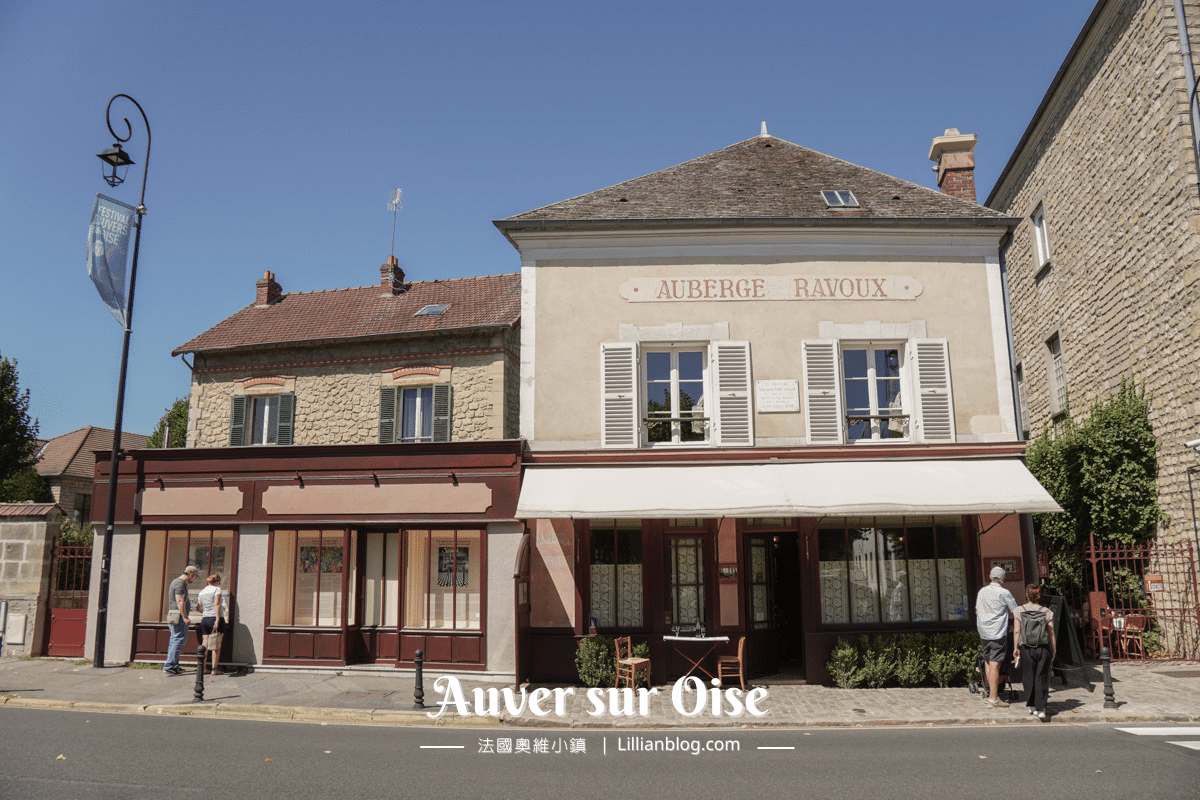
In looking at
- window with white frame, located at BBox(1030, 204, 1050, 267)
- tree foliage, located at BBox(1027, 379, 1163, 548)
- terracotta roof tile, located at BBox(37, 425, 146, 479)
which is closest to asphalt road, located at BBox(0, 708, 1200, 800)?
tree foliage, located at BBox(1027, 379, 1163, 548)

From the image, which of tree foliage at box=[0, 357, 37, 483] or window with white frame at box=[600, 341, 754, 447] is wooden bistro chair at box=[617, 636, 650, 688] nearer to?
window with white frame at box=[600, 341, 754, 447]

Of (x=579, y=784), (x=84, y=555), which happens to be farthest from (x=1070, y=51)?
(x=84, y=555)

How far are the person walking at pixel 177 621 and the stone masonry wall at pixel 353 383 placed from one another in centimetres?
594

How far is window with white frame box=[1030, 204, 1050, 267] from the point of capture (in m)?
17.4

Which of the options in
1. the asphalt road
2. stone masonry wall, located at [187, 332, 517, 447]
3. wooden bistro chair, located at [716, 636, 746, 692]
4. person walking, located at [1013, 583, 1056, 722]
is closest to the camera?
the asphalt road

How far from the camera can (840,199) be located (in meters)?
13.0

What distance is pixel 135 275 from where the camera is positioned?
43.9 feet

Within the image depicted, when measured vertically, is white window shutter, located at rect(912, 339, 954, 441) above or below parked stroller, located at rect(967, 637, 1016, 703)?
above

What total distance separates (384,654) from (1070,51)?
54.4 ft

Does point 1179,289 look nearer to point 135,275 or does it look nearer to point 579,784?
point 579,784

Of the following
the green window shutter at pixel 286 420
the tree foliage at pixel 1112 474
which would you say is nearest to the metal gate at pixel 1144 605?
the tree foliage at pixel 1112 474

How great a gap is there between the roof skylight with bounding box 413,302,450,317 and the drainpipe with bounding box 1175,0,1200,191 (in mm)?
14462

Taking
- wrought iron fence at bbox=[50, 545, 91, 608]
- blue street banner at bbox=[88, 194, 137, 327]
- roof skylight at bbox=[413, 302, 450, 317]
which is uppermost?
roof skylight at bbox=[413, 302, 450, 317]

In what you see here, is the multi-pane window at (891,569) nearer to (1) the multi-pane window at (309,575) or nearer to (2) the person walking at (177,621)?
(1) the multi-pane window at (309,575)
